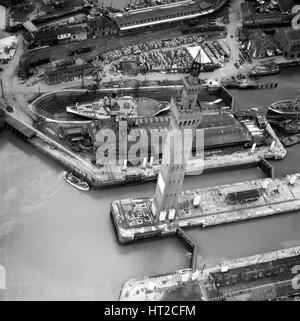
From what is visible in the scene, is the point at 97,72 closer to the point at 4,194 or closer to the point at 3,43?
the point at 3,43

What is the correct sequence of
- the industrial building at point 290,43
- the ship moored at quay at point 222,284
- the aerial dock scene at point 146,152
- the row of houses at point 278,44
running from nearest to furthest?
the ship moored at quay at point 222,284, the aerial dock scene at point 146,152, the row of houses at point 278,44, the industrial building at point 290,43

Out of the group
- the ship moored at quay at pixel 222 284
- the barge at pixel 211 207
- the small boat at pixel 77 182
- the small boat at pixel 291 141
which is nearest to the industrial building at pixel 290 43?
the small boat at pixel 291 141

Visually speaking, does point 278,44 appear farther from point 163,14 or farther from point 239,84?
point 163,14

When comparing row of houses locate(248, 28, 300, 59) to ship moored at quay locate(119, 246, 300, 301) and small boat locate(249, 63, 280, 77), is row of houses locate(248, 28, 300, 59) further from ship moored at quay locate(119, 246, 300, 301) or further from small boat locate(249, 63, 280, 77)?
ship moored at quay locate(119, 246, 300, 301)

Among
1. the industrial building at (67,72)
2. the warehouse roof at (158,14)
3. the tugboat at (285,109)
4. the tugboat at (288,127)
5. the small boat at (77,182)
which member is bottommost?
the small boat at (77,182)

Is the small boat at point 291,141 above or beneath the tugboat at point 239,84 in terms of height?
beneath

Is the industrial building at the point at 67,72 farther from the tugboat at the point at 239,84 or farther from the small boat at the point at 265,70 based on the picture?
the small boat at the point at 265,70

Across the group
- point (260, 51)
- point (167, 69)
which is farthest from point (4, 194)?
point (260, 51)
